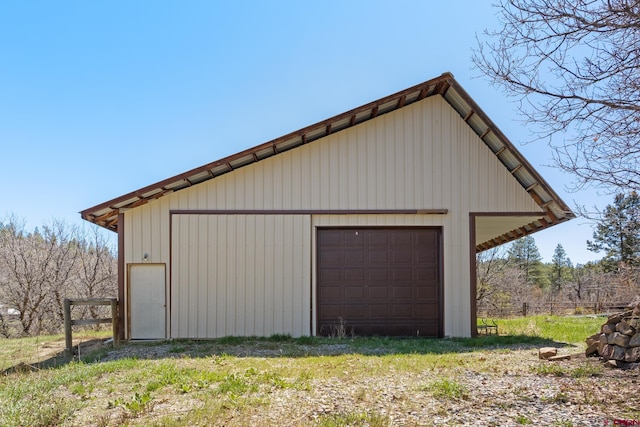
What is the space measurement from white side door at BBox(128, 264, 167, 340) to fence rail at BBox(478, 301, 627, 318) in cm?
1647

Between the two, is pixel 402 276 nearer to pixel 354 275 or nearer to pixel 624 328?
pixel 354 275

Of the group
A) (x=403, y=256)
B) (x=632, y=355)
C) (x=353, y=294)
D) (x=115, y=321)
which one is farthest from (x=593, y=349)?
(x=115, y=321)

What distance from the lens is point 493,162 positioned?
35.8 ft

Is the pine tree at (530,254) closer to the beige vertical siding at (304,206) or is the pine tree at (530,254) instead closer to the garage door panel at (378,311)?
the beige vertical siding at (304,206)

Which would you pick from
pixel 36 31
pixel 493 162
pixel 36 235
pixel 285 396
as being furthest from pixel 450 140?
pixel 36 235

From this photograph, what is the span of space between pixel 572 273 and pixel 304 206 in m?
47.3

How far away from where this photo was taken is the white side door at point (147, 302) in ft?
34.2

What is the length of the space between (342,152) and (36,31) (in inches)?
313

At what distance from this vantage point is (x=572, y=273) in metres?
48.2

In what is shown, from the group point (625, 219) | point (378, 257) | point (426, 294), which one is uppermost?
point (625, 219)

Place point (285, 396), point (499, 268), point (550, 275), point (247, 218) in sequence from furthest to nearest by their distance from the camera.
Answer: point (550, 275) < point (499, 268) < point (247, 218) < point (285, 396)

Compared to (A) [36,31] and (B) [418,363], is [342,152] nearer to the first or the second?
(B) [418,363]

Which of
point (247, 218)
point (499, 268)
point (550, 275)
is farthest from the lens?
point (550, 275)

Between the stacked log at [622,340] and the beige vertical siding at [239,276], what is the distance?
5952 millimetres
